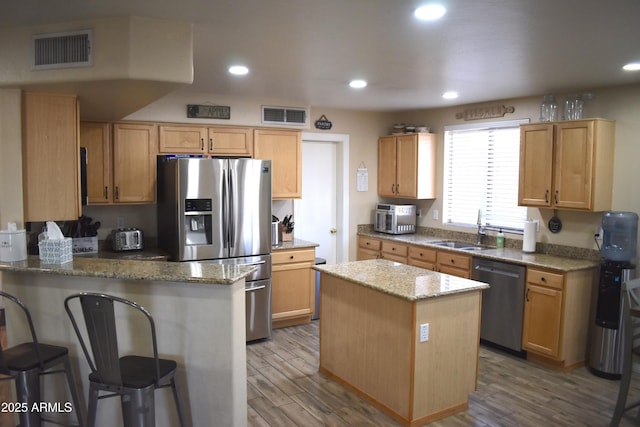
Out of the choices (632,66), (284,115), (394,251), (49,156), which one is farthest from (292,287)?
(632,66)

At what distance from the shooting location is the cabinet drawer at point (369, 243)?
5.86m

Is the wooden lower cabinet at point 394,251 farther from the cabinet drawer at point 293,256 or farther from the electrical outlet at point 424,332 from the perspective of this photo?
the electrical outlet at point 424,332

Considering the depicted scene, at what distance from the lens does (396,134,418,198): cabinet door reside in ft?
18.9

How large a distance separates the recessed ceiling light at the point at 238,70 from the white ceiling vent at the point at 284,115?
54.1 inches

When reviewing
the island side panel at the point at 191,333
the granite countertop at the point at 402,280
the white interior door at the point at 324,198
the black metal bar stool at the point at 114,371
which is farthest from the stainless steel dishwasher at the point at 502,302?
the black metal bar stool at the point at 114,371

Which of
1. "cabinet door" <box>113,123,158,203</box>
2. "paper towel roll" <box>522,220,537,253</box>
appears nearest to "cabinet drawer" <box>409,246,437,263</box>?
"paper towel roll" <box>522,220,537,253</box>

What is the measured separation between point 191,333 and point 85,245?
2.28 meters

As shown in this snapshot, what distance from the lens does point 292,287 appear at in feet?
16.7

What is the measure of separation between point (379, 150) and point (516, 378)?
3.27m

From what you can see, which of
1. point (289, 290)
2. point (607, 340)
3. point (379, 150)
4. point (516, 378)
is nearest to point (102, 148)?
point (289, 290)

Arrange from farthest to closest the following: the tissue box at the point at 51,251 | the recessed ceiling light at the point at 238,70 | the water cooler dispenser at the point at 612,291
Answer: the water cooler dispenser at the point at 612,291
the recessed ceiling light at the point at 238,70
the tissue box at the point at 51,251

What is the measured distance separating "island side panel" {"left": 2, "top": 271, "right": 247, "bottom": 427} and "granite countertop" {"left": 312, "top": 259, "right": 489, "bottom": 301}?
101cm

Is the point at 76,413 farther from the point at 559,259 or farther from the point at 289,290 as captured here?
the point at 559,259

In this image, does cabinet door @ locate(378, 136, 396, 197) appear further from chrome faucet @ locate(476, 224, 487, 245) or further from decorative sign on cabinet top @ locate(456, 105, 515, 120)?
chrome faucet @ locate(476, 224, 487, 245)
